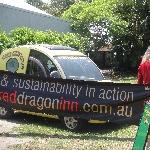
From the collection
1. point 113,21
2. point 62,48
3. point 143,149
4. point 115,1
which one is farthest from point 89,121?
point 115,1

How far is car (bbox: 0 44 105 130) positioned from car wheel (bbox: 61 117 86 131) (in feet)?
1.55

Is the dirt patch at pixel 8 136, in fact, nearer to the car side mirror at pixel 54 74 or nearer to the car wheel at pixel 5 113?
the car wheel at pixel 5 113

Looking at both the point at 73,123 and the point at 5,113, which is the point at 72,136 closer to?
the point at 73,123

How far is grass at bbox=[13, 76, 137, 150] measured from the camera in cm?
930

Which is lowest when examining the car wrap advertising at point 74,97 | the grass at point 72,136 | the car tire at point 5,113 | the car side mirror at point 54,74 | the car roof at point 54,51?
the car tire at point 5,113

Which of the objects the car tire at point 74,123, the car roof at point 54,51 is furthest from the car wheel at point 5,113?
the car tire at point 74,123

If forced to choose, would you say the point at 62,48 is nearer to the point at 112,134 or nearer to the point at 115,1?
the point at 112,134

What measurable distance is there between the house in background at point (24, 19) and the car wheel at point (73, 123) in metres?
17.3

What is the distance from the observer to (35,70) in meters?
12.5

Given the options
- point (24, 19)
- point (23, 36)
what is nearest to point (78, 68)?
point (23, 36)

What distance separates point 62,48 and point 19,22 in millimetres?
17707

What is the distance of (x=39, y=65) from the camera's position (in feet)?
40.2

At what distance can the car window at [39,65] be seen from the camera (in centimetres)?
1210

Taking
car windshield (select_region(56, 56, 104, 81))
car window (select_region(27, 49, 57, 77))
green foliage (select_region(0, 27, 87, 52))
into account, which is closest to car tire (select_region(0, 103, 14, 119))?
car window (select_region(27, 49, 57, 77))
